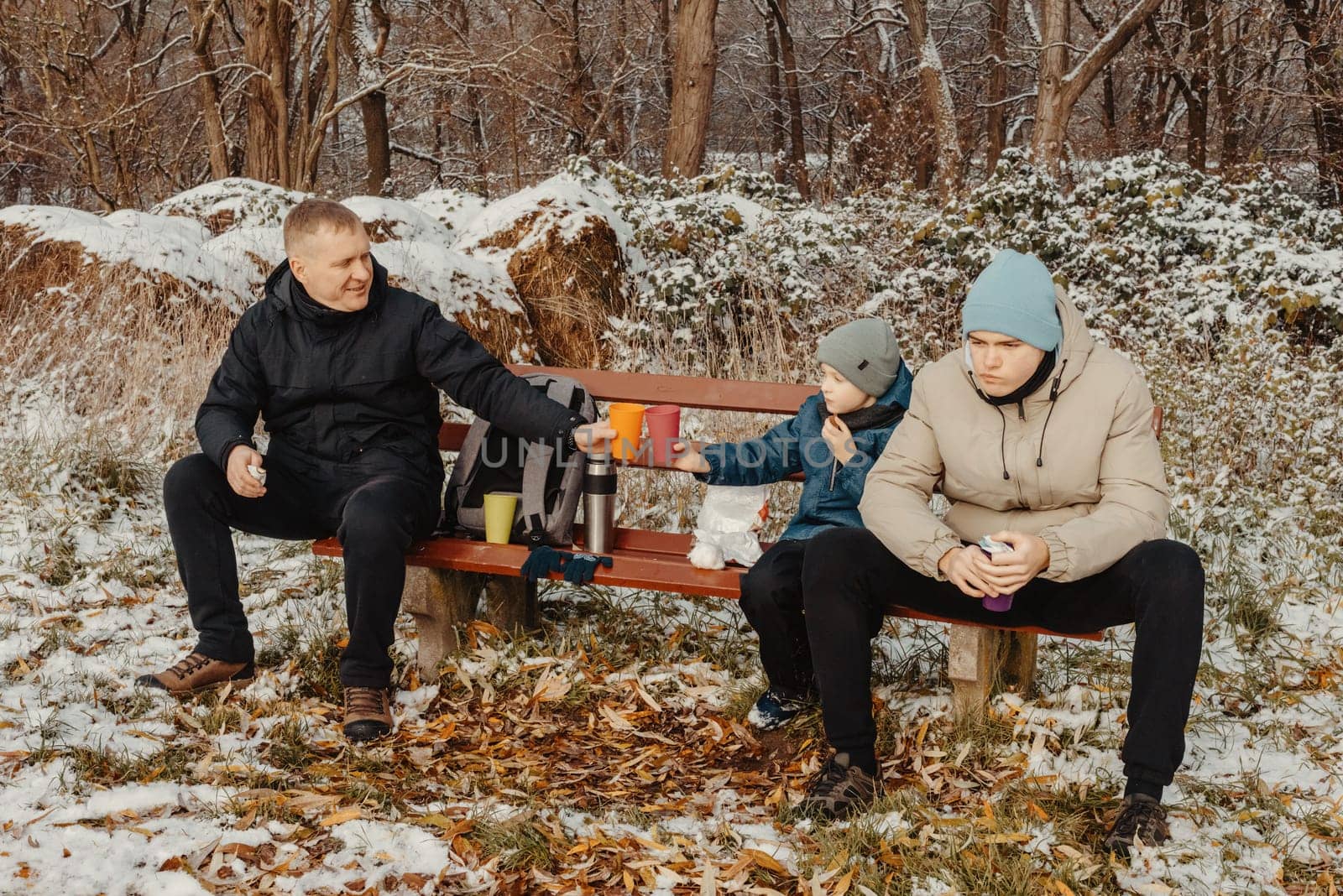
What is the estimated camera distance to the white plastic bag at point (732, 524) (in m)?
3.46

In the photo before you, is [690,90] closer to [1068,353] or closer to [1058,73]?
[1058,73]

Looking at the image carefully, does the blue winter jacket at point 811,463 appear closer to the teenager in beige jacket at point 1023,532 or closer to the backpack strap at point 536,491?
the teenager in beige jacket at point 1023,532

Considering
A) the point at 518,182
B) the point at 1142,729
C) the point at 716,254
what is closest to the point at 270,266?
the point at 716,254

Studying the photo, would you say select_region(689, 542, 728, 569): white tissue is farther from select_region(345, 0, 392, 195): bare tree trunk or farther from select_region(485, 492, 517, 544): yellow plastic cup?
select_region(345, 0, 392, 195): bare tree trunk

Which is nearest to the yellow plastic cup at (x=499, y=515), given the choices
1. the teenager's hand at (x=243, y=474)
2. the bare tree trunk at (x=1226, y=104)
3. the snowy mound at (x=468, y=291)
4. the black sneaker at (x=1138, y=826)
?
the teenager's hand at (x=243, y=474)

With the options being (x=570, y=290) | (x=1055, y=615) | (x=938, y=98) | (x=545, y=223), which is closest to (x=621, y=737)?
(x=1055, y=615)

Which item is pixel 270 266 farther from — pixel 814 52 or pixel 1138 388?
pixel 814 52

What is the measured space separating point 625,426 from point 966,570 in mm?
1114

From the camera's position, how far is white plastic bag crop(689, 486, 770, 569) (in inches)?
136

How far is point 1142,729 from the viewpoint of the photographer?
2629mm

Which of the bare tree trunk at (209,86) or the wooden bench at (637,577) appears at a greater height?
the bare tree trunk at (209,86)

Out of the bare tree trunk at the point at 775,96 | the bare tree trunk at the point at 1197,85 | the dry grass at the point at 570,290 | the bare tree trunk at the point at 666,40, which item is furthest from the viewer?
the bare tree trunk at the point at 775,96

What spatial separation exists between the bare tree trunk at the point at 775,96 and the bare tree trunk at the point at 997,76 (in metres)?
3.44

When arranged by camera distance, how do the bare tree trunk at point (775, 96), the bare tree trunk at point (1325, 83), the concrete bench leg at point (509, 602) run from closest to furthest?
1. the concrete bench leg at point (509, 602)
2. the bare tree trunk at point (1325, 83)
3. the bare tree trunk at point (775, 96)
